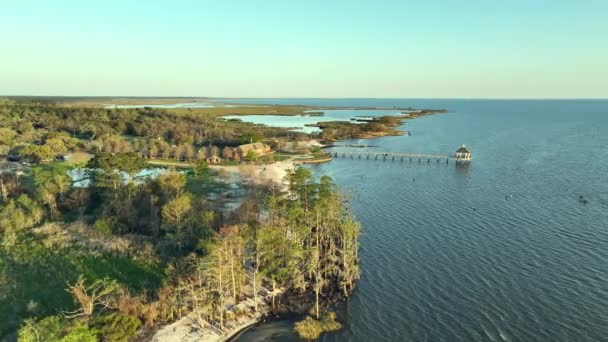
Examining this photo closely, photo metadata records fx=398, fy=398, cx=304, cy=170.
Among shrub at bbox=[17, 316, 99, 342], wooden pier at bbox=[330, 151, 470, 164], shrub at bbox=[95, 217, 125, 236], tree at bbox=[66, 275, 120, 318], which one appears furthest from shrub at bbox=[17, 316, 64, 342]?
wooden pier at bbox=[330, 151, 470, 164]

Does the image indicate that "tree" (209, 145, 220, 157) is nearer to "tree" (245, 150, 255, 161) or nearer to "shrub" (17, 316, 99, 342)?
"tree" (245, 150, 255, 161)

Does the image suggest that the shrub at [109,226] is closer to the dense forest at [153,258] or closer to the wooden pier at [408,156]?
the dense forest at [153,258]

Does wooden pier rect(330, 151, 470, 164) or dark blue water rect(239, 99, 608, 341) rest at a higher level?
wooden pier rect(330, 151, 470, 164)

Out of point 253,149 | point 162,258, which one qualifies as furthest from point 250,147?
point 162,258

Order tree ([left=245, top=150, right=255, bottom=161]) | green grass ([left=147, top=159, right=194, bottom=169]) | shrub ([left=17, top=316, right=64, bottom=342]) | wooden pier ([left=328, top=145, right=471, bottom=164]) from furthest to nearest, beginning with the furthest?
1. wooden pier ([left=328, top=145, right=471, bottom=164])
2. tree ([left=245, top=150, right=255, bottom=161])
3. green grass ([left=147, top=159, right=194, bottom=169])
4. shrub ([left=17, top=316, right=64, bottom=342])

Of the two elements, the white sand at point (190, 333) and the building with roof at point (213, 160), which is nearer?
the white sand at point (190, 333)

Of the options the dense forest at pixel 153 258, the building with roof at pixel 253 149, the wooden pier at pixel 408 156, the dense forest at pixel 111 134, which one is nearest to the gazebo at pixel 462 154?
the wooden pier at pixel 408 156
